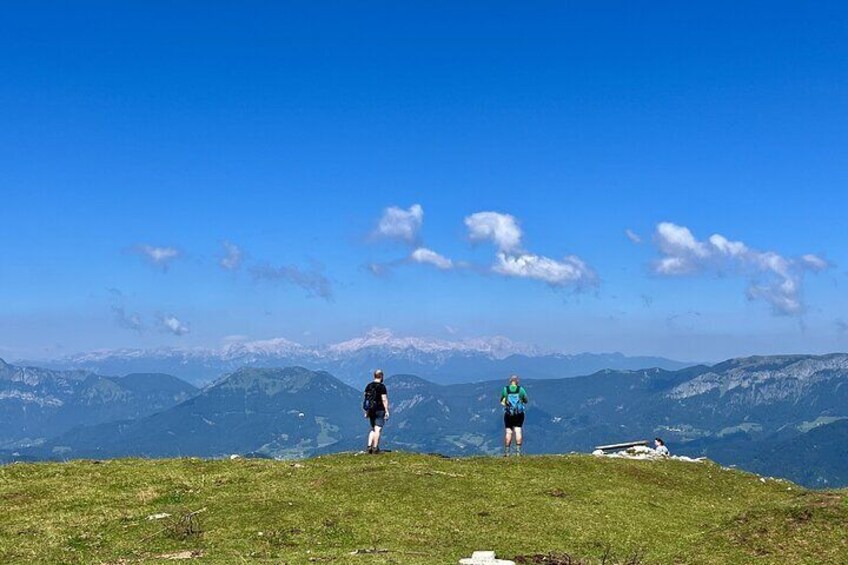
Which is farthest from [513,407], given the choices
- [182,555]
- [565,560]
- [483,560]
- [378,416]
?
[182,555]

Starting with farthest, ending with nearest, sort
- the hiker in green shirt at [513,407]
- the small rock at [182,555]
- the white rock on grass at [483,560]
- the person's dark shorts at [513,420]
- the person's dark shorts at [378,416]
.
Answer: the person's dark shorts at [513,420] < the hiker in green shirt at [513,407] < the person's dark shorts at [378,416] < the small rock at [182,555] < the white rock on grass at [483,560]

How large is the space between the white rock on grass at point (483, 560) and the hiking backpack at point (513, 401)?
18707 mm

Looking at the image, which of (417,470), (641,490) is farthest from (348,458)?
(641,490)

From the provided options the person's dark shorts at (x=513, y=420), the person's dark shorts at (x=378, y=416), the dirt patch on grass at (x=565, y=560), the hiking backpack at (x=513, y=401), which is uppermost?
the hiking backpack at (x=513, y=401)

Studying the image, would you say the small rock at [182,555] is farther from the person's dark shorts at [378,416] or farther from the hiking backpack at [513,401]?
the hiking backpack at [513,401]

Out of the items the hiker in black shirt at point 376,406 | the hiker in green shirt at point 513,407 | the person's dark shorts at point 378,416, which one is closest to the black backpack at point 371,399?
the hiker in black shirt at point 376,406

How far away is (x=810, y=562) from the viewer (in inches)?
838

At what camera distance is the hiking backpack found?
130ft

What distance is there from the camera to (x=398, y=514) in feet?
87.8

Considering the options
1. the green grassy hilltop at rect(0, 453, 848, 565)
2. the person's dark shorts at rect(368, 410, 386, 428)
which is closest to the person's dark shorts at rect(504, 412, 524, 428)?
the green grassy hilltop at rect(0, 453, 848, 565)

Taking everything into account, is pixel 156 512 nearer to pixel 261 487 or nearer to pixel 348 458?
pixel 261 487

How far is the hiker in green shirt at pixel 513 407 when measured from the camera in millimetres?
39531

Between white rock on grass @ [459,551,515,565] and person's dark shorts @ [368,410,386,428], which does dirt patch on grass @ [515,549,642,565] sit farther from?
person's dark shorts @ [368,410,386,428]

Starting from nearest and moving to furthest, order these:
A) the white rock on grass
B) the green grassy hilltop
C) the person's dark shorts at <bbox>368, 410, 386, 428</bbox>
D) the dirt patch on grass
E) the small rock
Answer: the white rock on grass, the dirt patch on grass, the small rock, the green grassy hilltop, the person's dark shorts at <bbox>368, 410, 386, 428</bbox>
